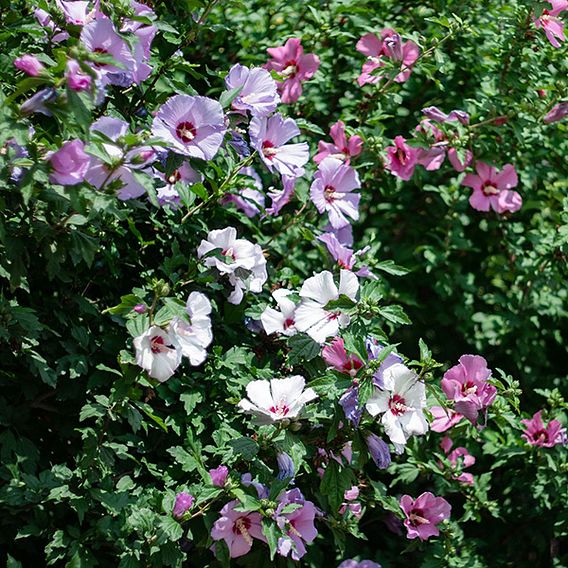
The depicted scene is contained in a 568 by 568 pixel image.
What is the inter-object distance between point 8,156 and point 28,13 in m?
0.79

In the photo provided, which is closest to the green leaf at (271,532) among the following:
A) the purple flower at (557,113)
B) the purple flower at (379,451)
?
the purple flower at (379,451)

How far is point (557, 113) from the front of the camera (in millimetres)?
2518

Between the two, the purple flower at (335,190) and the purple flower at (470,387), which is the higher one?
the purple flower at (335,190)

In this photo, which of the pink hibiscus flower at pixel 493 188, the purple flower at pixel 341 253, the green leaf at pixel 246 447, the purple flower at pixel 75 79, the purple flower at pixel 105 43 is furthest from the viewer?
the pink hibiscus flower at pixel 493 188

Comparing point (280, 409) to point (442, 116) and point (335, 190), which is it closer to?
point (335, 190)

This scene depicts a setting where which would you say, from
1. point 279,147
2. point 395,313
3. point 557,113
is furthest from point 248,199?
point 557,113

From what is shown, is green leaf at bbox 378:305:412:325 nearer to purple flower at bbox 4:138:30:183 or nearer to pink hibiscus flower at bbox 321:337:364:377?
pink hibiscus flower at bbox 321:337:364:377

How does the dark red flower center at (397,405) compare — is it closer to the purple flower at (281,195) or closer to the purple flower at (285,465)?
the purple flower at (285,465)

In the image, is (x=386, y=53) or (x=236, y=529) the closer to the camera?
(x=236, y=529)

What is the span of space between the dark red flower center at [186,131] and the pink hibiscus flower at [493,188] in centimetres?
117

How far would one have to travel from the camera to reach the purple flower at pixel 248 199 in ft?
7.34

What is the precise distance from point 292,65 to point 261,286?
748mm

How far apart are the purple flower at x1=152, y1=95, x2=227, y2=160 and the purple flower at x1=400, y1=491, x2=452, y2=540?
1.01 metres

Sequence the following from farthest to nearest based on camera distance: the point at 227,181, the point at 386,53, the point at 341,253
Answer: the point at 386,53 < the point at 341,253 < the point at 227,181
